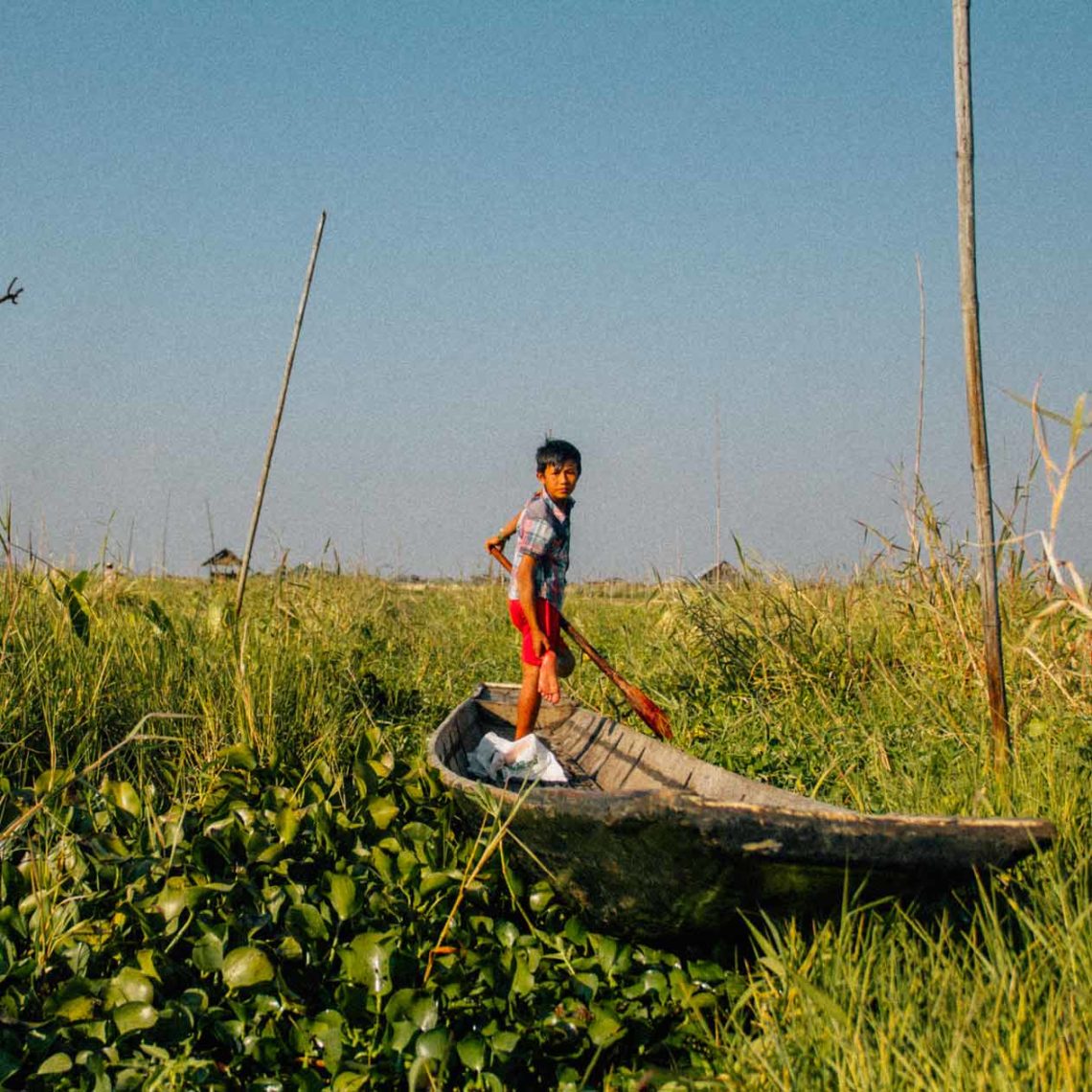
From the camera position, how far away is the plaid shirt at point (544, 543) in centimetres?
533

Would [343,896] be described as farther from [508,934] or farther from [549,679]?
[549,679]

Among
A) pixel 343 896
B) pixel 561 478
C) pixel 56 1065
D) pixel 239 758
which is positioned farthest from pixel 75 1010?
pixel 561 478

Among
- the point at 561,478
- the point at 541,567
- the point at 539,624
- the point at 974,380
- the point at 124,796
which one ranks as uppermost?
the point at 974,380

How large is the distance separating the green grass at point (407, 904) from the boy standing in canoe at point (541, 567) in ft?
2.53

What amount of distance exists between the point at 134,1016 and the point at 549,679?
9.54 ft

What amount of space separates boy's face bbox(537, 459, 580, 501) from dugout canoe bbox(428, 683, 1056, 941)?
101 inches

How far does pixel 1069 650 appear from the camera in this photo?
157 inches

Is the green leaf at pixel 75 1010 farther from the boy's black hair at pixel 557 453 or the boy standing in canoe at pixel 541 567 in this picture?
the boy's black hair at pixel 557 453

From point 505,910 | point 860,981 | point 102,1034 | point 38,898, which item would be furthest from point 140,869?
point 860,981

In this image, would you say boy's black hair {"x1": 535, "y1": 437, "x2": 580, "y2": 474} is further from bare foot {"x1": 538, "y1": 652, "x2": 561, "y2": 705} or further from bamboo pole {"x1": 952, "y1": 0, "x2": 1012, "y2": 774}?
bamboo pole {"x1": 952, "y1": 0, "x2": 1012, "y2": 774}

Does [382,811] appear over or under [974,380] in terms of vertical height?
under

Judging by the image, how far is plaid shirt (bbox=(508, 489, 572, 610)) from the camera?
5.33 metres

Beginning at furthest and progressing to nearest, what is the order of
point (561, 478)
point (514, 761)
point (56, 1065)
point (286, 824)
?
point (561, 478) < point (514, 761) < point (286, 824) < point (56, 1065)

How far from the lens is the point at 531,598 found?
17.3 ft
